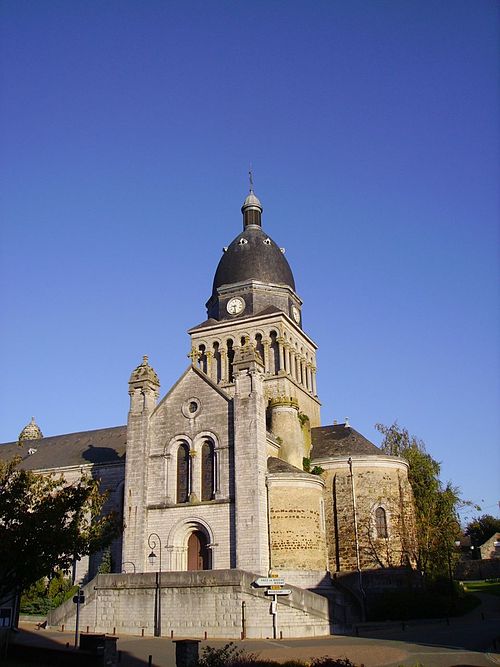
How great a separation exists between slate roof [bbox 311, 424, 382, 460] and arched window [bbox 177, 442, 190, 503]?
25.9 feet

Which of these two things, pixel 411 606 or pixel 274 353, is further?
pixel 274 353

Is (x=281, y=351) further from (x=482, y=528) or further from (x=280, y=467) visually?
(x=482, y=528)

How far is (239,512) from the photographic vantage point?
31156 mm

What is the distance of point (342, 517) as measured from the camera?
36.0 m

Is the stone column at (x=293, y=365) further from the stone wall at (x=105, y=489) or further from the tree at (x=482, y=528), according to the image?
the tree at (x=482, y=528)

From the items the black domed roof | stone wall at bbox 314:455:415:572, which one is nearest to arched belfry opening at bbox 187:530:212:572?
stone wall at bbox 314:455:415:572

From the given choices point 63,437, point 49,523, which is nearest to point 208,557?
point 49,523

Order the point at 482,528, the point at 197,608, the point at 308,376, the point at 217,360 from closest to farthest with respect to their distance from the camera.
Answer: the point at 197,608 → the point at 217,360 → the point at 308,376 → the point at 482,528

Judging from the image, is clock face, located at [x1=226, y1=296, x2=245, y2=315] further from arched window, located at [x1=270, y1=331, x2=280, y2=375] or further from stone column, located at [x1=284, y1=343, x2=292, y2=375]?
stone column, located at [x1=284, y1=343, x2=292, y2=375]

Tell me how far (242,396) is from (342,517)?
29.8ft

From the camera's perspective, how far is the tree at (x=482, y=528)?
82.8m

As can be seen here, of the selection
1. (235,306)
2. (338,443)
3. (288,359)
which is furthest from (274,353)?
(338,443)

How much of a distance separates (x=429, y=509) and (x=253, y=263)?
66.8 ft

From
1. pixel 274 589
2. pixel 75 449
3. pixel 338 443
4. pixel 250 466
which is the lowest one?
pixel 274 589
